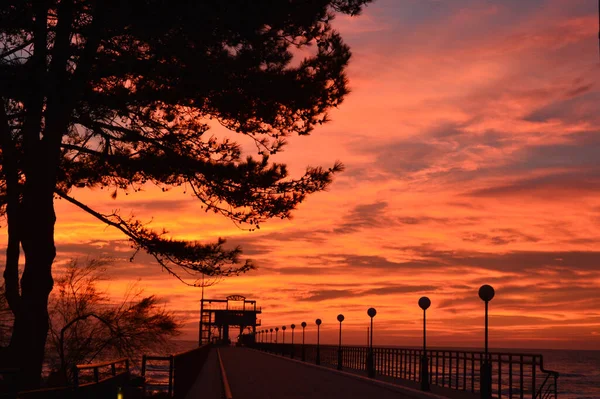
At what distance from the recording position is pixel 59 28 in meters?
18.6

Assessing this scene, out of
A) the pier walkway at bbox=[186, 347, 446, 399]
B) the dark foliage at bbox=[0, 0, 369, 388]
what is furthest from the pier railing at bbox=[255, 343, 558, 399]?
the dark foliage at bbox=[0, 0, 369, 388]

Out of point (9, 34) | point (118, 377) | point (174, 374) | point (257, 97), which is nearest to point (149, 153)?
point (257, 97)

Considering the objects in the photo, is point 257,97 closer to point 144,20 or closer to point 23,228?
point 144,20

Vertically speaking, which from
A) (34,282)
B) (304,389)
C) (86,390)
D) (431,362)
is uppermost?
(34,282)

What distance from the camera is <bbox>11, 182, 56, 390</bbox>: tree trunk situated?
57.5ft

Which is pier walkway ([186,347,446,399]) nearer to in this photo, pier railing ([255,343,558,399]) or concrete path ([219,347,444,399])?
concrete path ([219,347,444,399])

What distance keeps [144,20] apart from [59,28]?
3207 mm

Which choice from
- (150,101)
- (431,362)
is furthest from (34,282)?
(431,362)

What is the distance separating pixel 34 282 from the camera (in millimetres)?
17688

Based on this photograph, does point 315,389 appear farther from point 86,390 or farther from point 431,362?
point 86,390

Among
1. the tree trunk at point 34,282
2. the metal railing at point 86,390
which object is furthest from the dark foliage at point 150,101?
the metal railing at point 86,390

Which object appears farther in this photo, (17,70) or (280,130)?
(280,130)

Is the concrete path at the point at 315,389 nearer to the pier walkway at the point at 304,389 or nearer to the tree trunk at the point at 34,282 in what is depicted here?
the pier walkway at the point at 304,389

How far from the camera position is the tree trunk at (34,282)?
1753 cm
